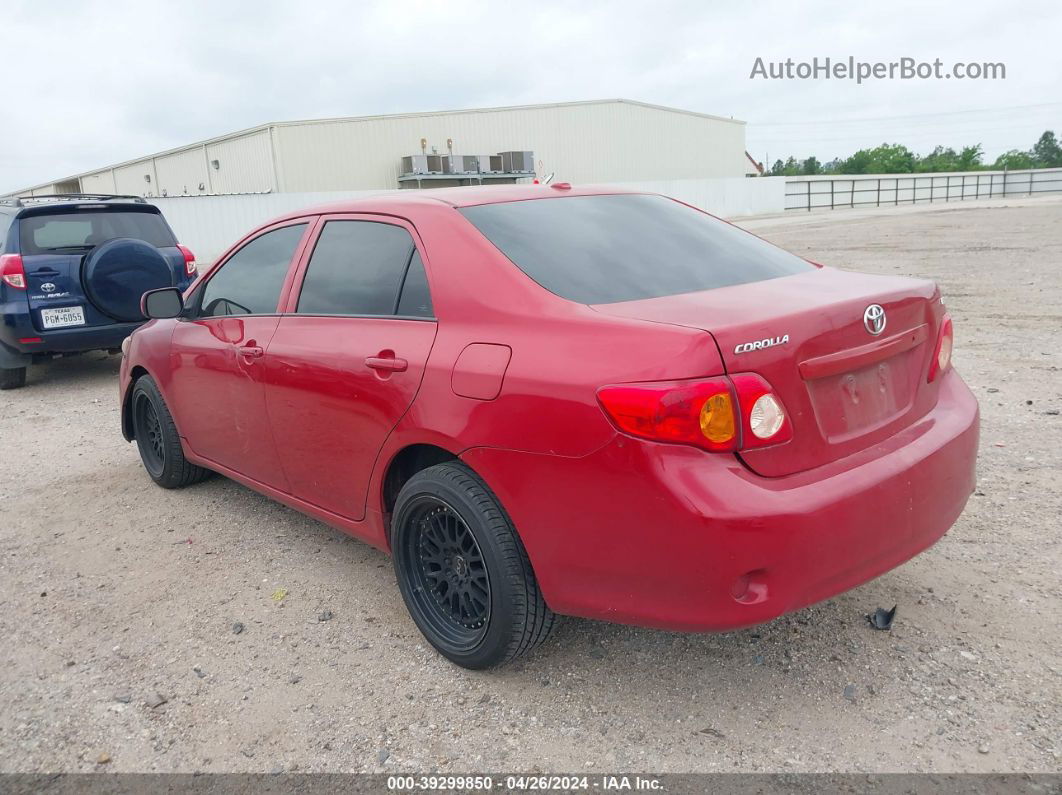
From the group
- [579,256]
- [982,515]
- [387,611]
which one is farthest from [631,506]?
[982,515]

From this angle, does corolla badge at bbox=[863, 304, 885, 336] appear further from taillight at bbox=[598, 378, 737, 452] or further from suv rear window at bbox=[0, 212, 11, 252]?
suv rear window at bbox=[0, 212, 11, 252]

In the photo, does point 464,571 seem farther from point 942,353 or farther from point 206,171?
point 206,171

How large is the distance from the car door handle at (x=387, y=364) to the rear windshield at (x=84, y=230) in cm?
620

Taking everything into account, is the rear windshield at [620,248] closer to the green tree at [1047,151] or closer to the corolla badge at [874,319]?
the corolla badge at [874,319]

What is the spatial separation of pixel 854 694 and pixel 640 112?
141 ft

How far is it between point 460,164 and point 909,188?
33458mm

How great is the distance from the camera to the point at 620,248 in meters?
2.99

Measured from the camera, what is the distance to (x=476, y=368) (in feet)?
8.69

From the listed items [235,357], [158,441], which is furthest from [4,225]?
[235,357]

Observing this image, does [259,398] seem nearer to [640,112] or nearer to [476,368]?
[476,368]

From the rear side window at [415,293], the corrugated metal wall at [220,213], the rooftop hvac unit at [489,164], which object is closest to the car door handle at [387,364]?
the rear side window at [415,293]

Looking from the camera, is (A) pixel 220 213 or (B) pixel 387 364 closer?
(B) pixel 387 364

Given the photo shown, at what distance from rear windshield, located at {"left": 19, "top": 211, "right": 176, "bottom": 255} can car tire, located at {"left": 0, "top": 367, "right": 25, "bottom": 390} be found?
1.30m

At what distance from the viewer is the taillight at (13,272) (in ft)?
25.0
